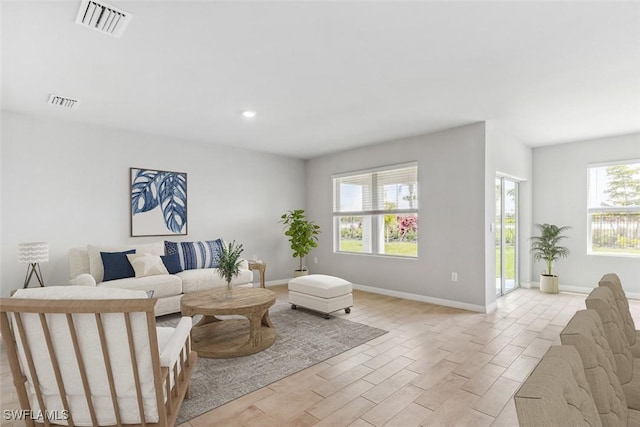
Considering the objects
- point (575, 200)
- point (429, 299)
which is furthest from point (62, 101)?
point (575, 200)

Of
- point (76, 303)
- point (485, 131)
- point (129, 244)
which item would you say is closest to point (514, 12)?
point (485, 131)

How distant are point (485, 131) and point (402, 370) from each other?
324 centimetres

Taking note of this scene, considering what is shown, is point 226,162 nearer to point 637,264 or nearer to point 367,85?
point 367,85

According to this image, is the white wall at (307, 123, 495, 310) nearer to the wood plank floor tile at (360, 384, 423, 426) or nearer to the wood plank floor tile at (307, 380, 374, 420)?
the wood plank floor tile at (360, 384, 423, 426)

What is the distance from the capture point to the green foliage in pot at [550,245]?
5398 millimetres

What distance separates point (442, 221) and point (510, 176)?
150cm

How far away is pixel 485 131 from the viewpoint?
14.1 feet

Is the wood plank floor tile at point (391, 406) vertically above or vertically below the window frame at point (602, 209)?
below

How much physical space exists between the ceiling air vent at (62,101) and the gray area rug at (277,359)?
2649 millimetres

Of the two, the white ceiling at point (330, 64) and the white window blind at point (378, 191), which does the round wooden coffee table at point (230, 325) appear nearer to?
the white ceiling at point (330, 64)

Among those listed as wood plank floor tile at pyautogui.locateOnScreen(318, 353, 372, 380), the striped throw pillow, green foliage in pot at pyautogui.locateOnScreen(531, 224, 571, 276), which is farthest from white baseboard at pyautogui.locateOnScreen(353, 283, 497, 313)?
the striped throw pillow

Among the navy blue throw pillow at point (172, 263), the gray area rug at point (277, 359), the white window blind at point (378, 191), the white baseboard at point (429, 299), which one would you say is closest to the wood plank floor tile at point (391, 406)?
the gray area rug at point (277, 359)

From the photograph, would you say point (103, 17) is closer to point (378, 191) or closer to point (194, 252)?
point (194, 252)

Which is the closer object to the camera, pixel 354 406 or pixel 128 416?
pixel 128 416
